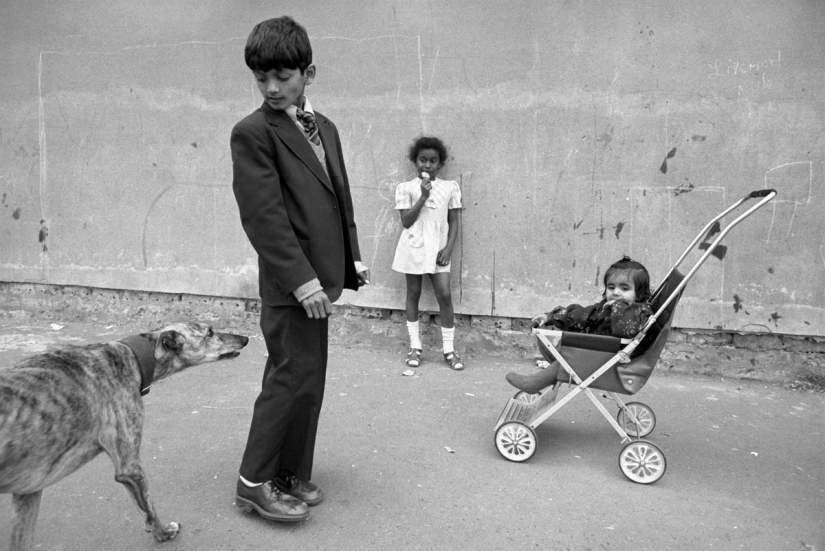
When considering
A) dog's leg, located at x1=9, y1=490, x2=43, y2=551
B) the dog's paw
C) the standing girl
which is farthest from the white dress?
dog's leg, located at x1=9, y1=490, x2=43, y2=551

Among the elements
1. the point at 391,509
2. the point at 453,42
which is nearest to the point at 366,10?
the point at 453,42

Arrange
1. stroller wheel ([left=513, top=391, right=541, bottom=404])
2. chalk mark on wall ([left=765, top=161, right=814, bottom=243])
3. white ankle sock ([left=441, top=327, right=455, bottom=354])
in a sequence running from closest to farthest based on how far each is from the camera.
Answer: stroller wheel ([left=513, top=391, right=541, bottom=404]) < chalk mark on wall ([left=765, top=161, right=814, bottom=243]) < white ankle sock ([left=441, top=327, right=455, bottom=354])

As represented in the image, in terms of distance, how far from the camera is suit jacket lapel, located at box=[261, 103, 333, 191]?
2.87 meters

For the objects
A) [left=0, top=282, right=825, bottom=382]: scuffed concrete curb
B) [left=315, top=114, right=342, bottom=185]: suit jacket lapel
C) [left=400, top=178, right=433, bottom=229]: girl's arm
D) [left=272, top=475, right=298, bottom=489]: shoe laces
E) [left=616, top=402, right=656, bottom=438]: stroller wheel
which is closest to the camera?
[left=315, top=114, right=342, bottom=185]: suit jacket lapel

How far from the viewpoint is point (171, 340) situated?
3010 millimetres

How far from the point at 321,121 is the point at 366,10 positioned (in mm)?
3003

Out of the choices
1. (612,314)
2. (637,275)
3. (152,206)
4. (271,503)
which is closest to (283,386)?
(271,503)

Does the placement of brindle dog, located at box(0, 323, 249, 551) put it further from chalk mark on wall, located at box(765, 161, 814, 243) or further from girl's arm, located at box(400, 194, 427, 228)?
chalk mark on wall, located at box(765, 161, 814, 243)

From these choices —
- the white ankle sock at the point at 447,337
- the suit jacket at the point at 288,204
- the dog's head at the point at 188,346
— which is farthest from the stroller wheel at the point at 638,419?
the dog's head at the point at 188,346

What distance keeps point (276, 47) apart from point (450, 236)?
121 inches

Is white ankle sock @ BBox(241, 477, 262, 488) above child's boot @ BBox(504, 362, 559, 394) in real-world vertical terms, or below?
below

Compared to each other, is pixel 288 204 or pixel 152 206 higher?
pixel 288 204

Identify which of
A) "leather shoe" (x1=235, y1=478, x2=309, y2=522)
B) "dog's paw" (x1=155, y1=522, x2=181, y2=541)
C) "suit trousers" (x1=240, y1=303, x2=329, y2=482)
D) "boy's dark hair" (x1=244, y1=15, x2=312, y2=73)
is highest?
"boy's dark hair" (x1=244, y1=15, x2=312, y2=73)

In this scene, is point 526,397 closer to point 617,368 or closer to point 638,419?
point 638,419
